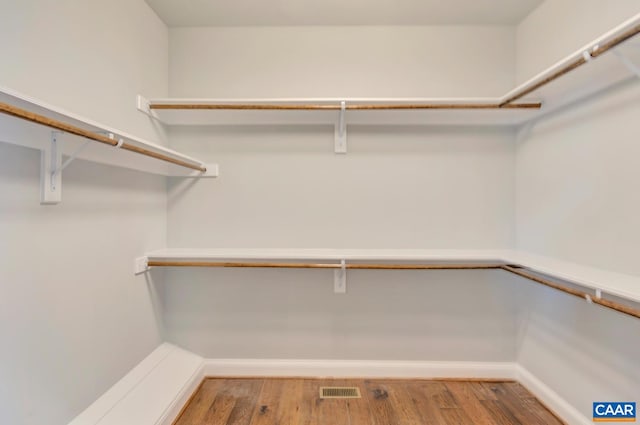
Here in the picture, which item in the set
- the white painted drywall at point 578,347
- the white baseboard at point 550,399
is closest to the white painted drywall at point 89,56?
the white painted drywall at point 578,347

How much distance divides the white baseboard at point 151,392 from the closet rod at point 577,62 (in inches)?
91.4

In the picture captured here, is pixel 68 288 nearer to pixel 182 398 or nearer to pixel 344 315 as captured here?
pixel 182 398

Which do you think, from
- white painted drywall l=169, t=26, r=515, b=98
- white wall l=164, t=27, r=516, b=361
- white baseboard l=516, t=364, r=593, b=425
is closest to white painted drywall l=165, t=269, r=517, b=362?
white wall l=164, t=27, r=516, b=361

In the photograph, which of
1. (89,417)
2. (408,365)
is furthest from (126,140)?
(408,365)

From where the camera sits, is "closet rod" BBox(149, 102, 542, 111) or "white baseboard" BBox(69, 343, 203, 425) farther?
"closet rod" BBox(149, 102, 542, 111)

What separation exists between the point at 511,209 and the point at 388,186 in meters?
0.80

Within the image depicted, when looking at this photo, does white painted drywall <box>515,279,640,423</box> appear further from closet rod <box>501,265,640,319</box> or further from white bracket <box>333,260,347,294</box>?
white bracket <box>333,260,347,294</box>

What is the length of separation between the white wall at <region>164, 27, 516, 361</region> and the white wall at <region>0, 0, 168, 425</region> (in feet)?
1.09

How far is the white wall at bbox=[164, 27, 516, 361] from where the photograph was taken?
2.08 m

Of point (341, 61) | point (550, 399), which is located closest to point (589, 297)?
point (550, 399)

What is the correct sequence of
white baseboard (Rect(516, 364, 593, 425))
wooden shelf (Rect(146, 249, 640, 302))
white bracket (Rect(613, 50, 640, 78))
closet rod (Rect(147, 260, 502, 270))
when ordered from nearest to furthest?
white bracket (Rect(613, 50, 640, 78)) → white baseboard (Rect(516, 364, 593, 425)) → wooden shelf (Rect(146, 249, 640, 302)) → closet rod (Rect(147, 260, 502, 270))

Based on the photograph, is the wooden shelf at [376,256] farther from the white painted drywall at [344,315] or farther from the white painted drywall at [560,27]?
the white painted drywall at [560,27]

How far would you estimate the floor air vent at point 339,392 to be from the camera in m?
1.87

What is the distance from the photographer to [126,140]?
131 cm
